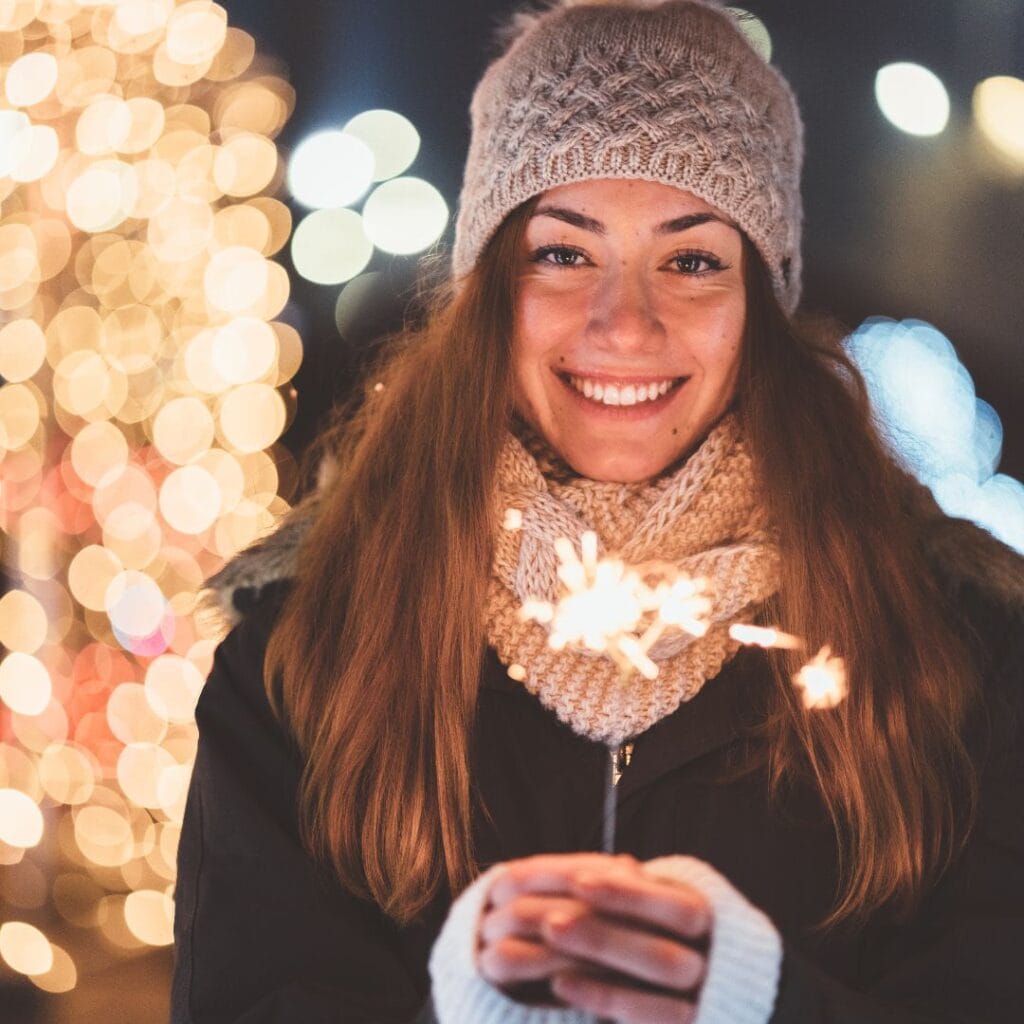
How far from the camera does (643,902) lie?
111 centimetres

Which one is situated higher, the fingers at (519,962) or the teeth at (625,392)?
the teeth at (625,392)

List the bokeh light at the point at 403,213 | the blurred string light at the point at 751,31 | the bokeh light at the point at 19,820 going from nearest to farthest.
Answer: the blurred string light at the point at 751,31, the bokeh light at the point at 19,820, the bokeh light at the point at 403,213

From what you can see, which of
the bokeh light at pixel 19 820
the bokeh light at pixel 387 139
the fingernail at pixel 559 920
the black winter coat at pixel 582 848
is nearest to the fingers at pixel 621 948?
the fingernail at pixel 559 920

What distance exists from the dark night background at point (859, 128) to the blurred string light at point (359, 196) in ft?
0.19

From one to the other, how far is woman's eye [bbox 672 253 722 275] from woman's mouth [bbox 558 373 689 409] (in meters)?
0.16

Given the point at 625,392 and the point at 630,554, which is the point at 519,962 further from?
the point at 625,392

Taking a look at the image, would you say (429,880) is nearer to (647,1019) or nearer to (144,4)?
(647,1019)

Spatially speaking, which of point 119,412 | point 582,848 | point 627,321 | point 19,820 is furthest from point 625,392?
point 19,820

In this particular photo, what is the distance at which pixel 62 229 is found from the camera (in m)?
3.14

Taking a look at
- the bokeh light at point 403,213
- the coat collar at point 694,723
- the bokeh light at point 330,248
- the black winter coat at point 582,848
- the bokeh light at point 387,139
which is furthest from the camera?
the bokeh light at point 330,248

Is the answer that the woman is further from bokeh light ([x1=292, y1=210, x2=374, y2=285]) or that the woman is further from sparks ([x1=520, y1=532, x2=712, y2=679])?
bokeh light ([x1=292, y1=210, x2=374, y2=285])

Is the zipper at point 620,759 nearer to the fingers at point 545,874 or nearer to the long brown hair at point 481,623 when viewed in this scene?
the long brown hair at point 481,623

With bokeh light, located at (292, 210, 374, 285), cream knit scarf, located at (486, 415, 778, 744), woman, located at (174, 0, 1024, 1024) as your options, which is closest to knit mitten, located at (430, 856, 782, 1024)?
woman, located at (174, 0, 1024, 1024)

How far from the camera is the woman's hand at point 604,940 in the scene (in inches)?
43.2
